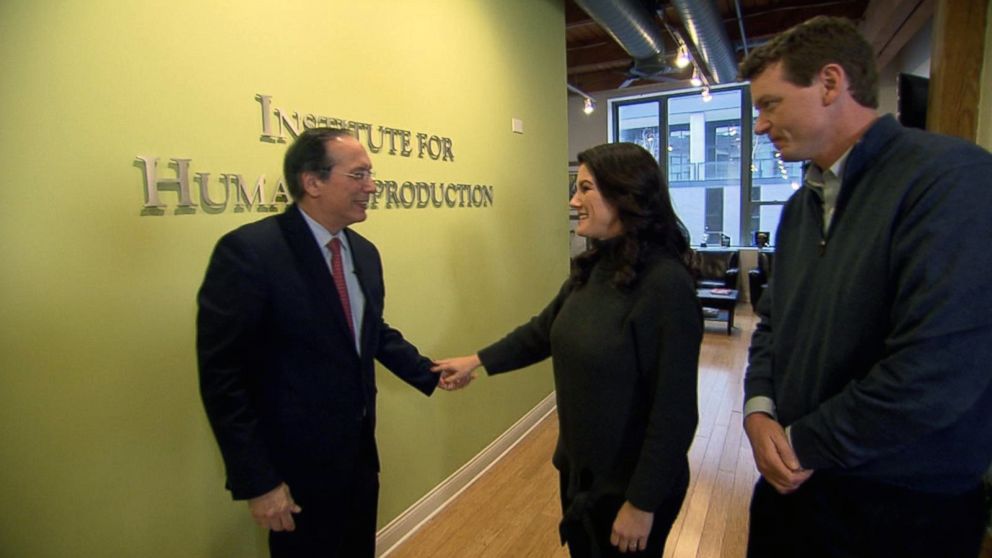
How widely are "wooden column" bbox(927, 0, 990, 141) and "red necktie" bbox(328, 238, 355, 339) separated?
2.43 metres

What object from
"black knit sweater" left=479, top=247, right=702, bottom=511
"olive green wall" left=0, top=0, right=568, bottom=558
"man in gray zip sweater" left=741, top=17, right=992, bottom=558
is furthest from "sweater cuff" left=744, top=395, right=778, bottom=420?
"olive green wall" left=0, top=0, right=568, bottom=558

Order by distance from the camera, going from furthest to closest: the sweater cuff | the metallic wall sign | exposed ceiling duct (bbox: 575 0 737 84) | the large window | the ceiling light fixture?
the large window, the ceiling light fixture, exposed ceiling duct (bbox: 575 0 737 84), the metallic wall sign, the sweater cuff

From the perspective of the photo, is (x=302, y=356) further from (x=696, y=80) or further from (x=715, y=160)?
(x=715, y=160)

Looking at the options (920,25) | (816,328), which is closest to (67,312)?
(816,328)

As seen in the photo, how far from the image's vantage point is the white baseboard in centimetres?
242

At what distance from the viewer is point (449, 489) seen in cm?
281

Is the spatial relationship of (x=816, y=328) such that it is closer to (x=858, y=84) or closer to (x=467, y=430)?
(x=858, y=84)

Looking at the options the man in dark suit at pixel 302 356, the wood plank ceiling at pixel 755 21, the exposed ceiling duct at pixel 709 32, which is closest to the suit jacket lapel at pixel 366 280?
the man in dark suit at pixel 302 356

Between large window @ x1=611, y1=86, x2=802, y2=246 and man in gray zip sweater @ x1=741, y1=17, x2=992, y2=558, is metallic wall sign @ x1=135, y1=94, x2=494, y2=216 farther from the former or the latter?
large window @ x1=611, y1=86, x2=802, y2=246

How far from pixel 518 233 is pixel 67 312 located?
2.45 metres

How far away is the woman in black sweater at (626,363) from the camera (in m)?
1.31

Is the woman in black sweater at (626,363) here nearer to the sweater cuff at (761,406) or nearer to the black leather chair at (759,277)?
the sweater cuff at (761,406)

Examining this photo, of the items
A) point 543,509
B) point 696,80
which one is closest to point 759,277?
point 696,80

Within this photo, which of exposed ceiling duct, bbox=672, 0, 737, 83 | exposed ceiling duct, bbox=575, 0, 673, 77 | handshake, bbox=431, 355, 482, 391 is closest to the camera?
handshake, bbox=431, 355, 482, 391
